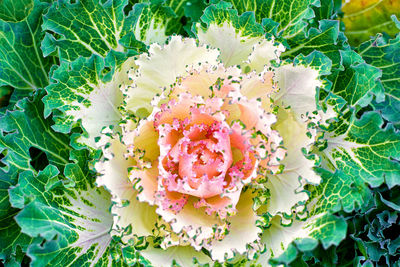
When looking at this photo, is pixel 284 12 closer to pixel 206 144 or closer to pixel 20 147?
pixel 206 144

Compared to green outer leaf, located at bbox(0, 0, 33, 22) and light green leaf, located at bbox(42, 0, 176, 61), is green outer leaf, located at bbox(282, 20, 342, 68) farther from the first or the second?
green outer leaf, located at bbox(0, 0, 33, 22)

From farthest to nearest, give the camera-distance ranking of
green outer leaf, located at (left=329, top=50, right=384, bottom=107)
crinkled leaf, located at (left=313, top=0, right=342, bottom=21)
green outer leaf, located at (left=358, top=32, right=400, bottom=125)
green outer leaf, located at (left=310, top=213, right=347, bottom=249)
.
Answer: crinkled leaf, located at (left=313, top=0, right=342, bottom=21) < green outer leaf, located at (left=358, top=32, right=400, bottom=125) < green outer leaf, located at (left=329, top=50, right=384, bottom=107) < green outer leaf, located at (left=310, top=213, right=347, bottom=249)

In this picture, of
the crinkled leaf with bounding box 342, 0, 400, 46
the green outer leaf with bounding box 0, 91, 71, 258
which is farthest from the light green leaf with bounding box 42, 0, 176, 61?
the crinkled leaf with bounding box 342, 0, 400, 46

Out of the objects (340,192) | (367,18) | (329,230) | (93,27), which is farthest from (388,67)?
(93,27)

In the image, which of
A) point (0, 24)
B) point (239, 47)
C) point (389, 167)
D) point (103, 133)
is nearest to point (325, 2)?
point (239, 47)

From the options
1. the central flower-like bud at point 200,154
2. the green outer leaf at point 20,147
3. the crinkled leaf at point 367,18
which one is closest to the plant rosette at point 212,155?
the central flower-like bud at point 200,154

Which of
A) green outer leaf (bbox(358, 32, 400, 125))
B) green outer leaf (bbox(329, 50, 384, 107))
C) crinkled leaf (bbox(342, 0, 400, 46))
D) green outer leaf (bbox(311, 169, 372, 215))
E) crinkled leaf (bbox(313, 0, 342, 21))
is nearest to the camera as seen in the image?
green outer leaf (bbox(311, 169, 372, 215))
